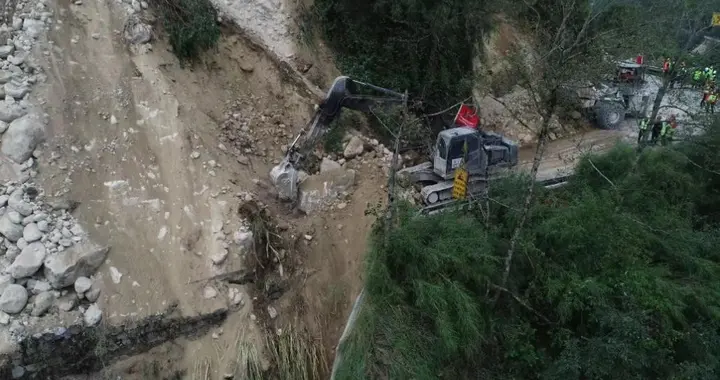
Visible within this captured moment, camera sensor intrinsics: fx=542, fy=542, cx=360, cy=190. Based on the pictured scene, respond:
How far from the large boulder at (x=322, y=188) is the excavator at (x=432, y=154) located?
0.78 feet

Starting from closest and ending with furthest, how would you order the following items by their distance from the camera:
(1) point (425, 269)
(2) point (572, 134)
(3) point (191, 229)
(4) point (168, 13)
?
(1) point (425, 269) → (3) point (191, 229) → (4) point (168, 13) → (2) point (572, 134)

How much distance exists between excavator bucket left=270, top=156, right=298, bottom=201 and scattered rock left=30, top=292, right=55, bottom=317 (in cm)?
479

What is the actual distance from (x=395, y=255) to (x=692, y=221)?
6.78 metres

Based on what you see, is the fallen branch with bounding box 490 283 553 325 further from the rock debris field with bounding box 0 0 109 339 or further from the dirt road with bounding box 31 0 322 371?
the rock debris field with bounding box 0 0 109 339

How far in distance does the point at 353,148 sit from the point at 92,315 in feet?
21.7

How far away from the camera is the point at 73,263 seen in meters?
9.27

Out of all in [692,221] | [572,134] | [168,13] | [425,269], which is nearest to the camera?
[425,269]

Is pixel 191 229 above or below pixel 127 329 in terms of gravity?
above

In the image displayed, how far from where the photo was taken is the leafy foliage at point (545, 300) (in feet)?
28.0

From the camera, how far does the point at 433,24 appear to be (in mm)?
14133

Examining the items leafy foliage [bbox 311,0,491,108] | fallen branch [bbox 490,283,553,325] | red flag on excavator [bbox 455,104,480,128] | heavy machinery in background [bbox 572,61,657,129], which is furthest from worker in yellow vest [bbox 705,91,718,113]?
fallen branch [bbox 490,283,553,325]

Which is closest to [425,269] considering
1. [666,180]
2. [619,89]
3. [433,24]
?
[666,180]

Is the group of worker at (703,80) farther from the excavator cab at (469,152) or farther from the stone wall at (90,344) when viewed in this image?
the stone wall at (90,344)

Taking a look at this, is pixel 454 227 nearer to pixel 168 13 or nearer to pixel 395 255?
pixel 395 255
